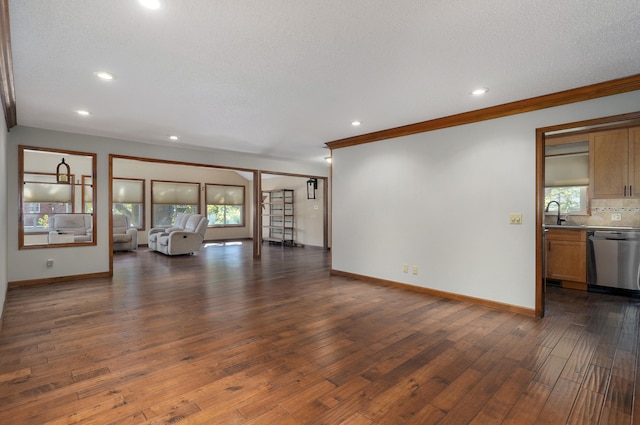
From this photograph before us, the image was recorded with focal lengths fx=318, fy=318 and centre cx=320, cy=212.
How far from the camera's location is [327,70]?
9.05ft

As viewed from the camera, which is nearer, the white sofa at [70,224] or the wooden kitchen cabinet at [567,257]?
the wooden kitchen cabinet at [567,257]

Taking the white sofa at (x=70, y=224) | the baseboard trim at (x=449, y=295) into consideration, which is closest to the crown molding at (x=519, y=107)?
the baseboard trim at (x=449, y=295)

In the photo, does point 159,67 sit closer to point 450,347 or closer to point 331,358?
point 331,358

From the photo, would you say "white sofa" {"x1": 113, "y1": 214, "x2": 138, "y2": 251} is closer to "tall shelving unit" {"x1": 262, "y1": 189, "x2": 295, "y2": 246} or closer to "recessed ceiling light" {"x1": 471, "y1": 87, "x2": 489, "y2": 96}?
"tall shelving unit" {"x1": 262, "y1": 189, "x2": 295, "y2": 246}

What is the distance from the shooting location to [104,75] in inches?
113

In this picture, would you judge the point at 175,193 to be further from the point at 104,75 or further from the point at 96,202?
the point at 104,75

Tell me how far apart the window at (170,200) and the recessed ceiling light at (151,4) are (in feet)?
30.3

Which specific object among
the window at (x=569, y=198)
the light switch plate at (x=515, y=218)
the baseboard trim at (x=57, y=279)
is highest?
the window at (x=569, y=198)

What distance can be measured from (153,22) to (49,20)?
653 millimetres

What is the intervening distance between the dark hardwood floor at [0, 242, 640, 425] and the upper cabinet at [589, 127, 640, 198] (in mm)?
1460

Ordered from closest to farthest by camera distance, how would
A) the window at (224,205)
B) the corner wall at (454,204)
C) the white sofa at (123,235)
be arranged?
the corner wall at (454,204) → the white sofa at (123,235) → the window at (224,205)

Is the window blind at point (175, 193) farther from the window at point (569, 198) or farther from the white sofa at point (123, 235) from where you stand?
the window at point (569, 198)

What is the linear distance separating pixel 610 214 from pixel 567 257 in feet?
3.39

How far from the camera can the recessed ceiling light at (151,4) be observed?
72.4 inches
